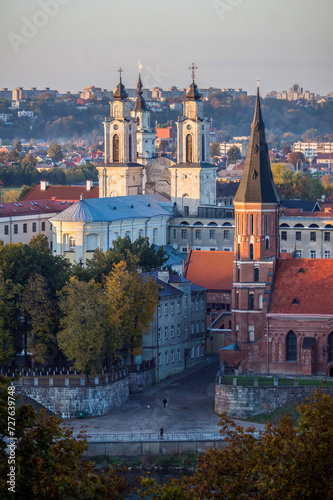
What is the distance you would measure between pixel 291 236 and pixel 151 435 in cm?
4874

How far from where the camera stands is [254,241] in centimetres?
7856

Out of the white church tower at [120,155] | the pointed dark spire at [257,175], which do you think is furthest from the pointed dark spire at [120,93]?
the pointed dark spire at [257,175]

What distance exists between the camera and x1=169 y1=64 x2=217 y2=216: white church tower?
119m

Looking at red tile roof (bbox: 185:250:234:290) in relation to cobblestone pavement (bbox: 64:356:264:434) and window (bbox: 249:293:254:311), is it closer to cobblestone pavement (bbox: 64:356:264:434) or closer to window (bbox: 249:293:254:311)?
cobblestone pavement (bbox: 64:356:264:434)

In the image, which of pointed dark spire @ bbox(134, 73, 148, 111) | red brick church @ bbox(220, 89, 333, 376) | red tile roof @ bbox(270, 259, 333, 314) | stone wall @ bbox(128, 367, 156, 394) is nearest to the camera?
red brick church @ bbox(220, 89, 333, 376)

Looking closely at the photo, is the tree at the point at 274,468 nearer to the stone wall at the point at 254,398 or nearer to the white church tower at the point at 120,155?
the stone wall at the point at 254,398

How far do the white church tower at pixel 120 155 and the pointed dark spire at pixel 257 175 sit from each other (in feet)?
141

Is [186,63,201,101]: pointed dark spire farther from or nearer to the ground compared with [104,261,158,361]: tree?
farther from the ground

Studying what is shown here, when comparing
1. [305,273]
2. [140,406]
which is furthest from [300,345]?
[140,406]

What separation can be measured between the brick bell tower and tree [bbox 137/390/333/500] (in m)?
33.6

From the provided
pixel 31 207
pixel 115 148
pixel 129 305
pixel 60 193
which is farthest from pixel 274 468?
pixel 60 193

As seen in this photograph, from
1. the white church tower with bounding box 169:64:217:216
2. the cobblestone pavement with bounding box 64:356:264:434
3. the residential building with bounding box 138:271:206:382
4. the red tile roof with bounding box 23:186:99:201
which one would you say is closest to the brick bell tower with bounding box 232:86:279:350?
the cobblestone pavement with bounding box 64:356:264:434

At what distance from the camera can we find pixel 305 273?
3051 inches

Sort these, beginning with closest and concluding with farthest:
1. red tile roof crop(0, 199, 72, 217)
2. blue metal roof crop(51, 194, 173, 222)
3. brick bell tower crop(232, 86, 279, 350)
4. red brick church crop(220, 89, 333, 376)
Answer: red brick church crop(220, 89, 333, 376) < brick bell tower crop(232, 86, 279, 350) < blue metal roof crop(51, 194, 173, 222) < red tile roof crop(0, 199, 72, 217)
